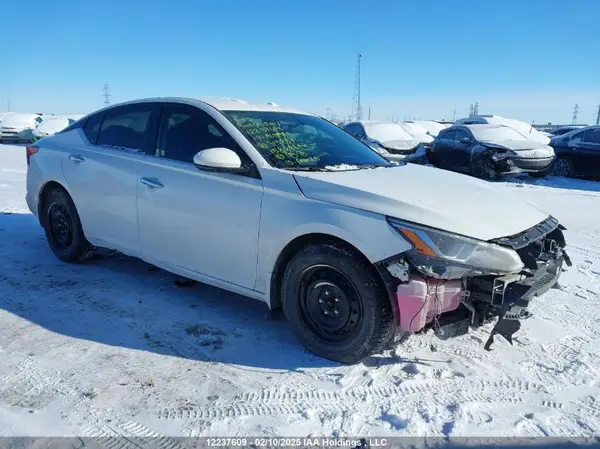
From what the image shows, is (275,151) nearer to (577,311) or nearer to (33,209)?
(577,311)

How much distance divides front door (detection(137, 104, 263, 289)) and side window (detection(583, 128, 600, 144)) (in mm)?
12086

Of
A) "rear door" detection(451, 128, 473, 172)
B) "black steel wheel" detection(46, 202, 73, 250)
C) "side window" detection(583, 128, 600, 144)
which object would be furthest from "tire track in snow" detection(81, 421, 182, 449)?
"side window" detection(583, 128, 600, 144)

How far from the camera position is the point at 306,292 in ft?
10.7

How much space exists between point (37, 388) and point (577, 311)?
405cm

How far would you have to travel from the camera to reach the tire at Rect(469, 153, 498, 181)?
12150 mm

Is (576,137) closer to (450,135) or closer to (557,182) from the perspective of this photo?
(557,182)

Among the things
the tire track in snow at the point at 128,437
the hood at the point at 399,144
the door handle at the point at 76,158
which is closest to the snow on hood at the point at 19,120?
the hood at the point at 399,144

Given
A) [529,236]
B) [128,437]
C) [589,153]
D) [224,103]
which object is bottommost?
[128,437]

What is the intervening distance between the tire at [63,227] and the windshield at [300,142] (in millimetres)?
2129

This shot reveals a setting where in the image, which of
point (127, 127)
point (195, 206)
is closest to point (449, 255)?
point (195, 206)


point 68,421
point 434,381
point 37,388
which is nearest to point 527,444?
point 434,381

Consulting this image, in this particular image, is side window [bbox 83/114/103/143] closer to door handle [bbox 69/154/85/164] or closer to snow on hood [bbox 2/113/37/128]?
door handle [bbox 69/154/85/164]

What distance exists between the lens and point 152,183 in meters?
3.98

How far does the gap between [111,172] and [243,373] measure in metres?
2.34
